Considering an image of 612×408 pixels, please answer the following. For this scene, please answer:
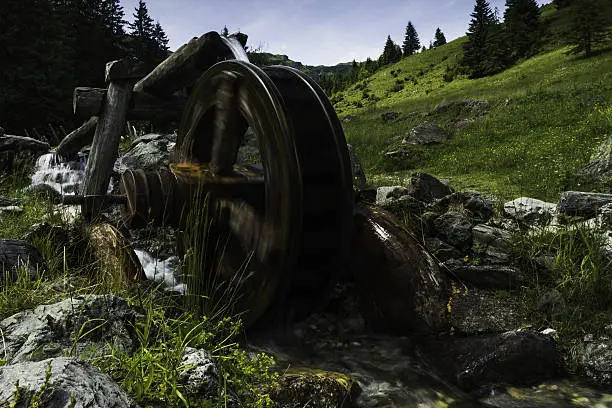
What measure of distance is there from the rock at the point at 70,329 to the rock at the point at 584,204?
383 centimetres

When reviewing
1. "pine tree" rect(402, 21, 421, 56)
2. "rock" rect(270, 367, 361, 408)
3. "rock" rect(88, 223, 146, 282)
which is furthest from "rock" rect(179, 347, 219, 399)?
"pine tree" rect(402, 21, 421, 56)

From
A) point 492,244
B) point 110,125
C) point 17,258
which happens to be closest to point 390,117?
point 110,125

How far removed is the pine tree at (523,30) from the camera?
4550 cm

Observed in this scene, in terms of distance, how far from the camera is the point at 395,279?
3.74 meters

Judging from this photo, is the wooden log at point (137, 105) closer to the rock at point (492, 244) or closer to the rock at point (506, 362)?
the rock at point (492, 244)

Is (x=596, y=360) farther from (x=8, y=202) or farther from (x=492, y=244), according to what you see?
(x=8, y=202)

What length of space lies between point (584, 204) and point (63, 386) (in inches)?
172

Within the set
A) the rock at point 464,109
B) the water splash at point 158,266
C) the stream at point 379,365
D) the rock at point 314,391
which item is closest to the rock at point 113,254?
the stream at point 379,365

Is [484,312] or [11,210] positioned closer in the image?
[484,312]

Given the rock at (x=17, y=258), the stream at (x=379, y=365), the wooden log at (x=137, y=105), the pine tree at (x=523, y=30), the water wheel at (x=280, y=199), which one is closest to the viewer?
the stream at (x=379, y=365)

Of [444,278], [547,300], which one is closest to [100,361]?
[444,278]

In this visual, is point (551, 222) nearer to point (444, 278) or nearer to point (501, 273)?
point (501, 273)

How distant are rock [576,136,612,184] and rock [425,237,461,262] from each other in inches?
127

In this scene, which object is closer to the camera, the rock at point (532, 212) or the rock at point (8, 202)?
the rock at point (532, 212)
